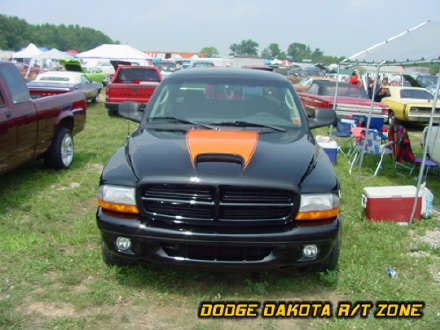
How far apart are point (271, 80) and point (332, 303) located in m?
2.50

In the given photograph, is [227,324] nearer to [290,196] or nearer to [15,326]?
[290,196]

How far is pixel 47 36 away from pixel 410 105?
138m

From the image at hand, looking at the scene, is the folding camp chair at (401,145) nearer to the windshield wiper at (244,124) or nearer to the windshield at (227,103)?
the windshield at (227,103)

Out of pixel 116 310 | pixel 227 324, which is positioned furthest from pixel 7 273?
pixel 227 324

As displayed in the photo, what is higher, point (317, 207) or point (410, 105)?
point (410, 105)

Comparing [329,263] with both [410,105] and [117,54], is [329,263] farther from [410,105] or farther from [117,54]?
[117,54]

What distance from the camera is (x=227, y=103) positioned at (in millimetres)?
4227

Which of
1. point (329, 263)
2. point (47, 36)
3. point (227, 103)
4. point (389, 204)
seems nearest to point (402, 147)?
point (389, 204)

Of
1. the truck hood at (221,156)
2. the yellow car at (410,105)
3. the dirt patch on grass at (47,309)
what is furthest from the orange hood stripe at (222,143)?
the yellow car at (410,105)

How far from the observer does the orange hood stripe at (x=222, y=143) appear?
319 centimetres

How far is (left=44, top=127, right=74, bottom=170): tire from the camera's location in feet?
21.2

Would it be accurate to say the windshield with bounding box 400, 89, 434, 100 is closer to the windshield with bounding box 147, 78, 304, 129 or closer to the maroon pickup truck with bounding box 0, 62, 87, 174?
the windshield with bounding box 147, 78, 304, 129

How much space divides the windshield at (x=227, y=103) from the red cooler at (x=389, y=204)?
149 cm

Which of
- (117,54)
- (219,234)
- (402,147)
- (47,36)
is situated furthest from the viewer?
(47,36)
